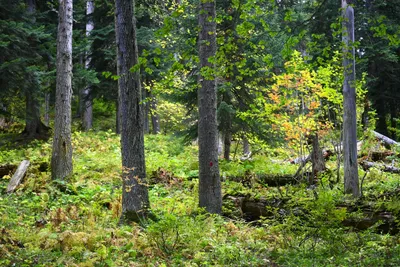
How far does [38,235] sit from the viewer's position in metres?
6.35

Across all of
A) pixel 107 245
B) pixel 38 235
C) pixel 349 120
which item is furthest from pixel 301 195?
pixel 38 235

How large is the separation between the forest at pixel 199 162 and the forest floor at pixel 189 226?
1.3 inches

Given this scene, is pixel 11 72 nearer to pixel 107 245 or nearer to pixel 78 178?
pixel 78 178

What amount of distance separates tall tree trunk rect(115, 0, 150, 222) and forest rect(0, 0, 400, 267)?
21mm

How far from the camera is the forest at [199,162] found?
567 cm

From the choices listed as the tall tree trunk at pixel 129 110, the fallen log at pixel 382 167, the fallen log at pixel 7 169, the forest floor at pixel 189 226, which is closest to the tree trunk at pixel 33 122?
the fallen log at pixel 7 169

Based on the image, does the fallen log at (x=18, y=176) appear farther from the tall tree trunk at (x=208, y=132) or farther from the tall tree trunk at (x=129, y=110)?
the tall tree trunk at (x=208, y=132)

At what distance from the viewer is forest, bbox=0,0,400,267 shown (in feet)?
18.6

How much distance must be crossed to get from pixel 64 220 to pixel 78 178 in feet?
11.4

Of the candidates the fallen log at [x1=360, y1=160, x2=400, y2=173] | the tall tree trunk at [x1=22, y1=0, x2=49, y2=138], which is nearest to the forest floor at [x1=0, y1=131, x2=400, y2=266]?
the fallen log at [x1=360, y1=160, x2=400, y2=173]

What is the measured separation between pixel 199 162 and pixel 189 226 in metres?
2.06

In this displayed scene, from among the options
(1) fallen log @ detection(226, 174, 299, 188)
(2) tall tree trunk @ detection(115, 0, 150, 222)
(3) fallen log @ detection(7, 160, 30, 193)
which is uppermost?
(2) tall tree trunk @ detection(115, 0, 150, 222)

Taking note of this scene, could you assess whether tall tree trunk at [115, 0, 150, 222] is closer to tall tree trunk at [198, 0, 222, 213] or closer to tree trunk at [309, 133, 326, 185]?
tall tree trunk at [198, 0, 222, 213]

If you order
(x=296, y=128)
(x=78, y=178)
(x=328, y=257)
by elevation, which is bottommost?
(x=328, y=257)
